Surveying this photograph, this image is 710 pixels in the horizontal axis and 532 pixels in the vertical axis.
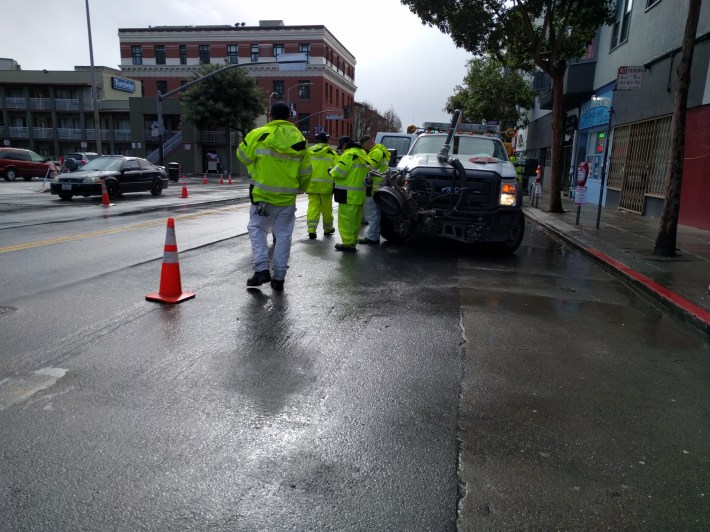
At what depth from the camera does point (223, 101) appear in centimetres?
4425

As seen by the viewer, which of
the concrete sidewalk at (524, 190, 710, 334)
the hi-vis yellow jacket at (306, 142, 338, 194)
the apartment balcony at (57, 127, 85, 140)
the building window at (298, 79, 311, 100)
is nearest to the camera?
the concrete sidewalk at (524, 190, 710, 334)

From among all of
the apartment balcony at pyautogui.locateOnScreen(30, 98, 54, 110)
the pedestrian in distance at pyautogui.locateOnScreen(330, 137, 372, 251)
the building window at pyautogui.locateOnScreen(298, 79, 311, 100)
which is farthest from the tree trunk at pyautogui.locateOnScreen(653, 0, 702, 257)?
the apartment balcony at pyautogui.locateOnScreen(30, 98, 54, 110)

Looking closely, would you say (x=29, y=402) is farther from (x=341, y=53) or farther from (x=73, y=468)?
(x=341, y=53)

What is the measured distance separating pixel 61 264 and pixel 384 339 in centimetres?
518

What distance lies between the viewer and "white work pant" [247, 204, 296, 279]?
6500 millimetres

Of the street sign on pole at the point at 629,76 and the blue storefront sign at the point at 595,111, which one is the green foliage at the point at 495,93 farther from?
the street sign on pole at the point at 629,76

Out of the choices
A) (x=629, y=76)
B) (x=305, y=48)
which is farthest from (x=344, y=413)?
(x=305, y=48)

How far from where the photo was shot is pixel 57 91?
185 feet

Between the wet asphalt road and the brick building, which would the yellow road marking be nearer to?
the wet asphalt road

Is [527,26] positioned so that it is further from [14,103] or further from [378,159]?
[14,103]

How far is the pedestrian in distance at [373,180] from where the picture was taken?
9.70 m

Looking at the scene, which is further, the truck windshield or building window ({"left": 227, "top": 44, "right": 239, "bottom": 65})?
building window ({"left": 227, "top": 44, "right": 239, "bottom": 65})

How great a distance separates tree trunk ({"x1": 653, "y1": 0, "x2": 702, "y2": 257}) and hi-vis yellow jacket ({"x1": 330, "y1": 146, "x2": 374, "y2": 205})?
A: 509cm

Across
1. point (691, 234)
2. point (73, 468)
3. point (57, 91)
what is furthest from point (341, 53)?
point (73, 468)
